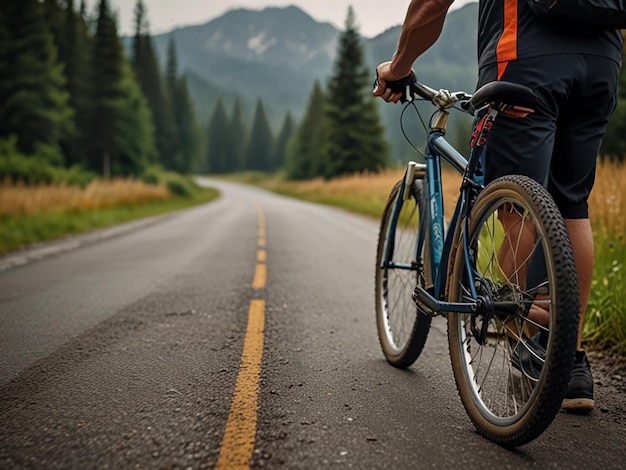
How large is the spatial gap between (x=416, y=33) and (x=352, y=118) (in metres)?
33.6

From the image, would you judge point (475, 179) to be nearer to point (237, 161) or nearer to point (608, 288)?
point (608, 288)

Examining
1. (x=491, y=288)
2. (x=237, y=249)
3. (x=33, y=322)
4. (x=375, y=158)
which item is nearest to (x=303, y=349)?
(x=491, y=288)

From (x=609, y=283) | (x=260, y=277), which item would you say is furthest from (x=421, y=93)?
(x=260, y=277)

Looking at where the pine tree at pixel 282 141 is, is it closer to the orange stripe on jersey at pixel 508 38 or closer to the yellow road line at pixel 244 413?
the yellow road line at pixel 244 413

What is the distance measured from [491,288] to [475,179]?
47 centimetres

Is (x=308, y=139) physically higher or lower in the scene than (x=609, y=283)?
higher

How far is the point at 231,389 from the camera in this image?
2.27 meters

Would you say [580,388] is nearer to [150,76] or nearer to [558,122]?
[558,122]

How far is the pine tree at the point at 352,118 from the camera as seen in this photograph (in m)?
34.6

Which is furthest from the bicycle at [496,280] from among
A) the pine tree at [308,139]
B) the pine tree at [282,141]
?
the pine tree at [282,141]

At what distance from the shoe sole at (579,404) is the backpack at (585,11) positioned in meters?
Answer: 1.49

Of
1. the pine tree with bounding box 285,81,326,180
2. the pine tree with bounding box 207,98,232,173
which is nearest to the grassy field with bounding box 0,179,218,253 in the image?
the pine tree with bounding box 285,81,326,180

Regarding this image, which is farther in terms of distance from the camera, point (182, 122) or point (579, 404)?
point (182, 122)

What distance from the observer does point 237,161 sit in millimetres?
119938
